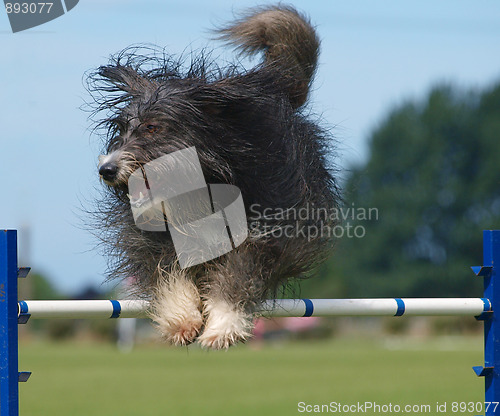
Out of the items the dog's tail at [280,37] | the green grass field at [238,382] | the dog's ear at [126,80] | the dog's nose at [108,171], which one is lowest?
the green grass field at [238,382]

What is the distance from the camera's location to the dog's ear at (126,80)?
11.5 feet

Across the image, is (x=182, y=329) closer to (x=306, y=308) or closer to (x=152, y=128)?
(x=306, y=308)

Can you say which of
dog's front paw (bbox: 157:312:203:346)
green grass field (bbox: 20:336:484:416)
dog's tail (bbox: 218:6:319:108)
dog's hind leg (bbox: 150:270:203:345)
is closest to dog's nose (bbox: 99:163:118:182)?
dog's hind leg (bbox: 150:270:203:345)

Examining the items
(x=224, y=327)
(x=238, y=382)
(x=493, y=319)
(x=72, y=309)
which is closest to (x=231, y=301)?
(x=224, y=327)

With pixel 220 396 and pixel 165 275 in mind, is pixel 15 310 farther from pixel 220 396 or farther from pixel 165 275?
pixel 220 396

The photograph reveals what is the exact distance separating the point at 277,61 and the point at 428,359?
14.3 meters

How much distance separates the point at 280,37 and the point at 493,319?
1.91m

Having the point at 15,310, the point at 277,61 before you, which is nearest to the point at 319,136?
the point at 277,61

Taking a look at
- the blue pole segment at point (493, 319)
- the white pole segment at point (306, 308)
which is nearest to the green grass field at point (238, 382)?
the blue pole segment at point (493, 319)

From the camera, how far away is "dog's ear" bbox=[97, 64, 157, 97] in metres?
3.49

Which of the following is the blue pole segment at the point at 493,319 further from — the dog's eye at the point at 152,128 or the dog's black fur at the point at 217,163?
the dog's eye at the point at 152,128

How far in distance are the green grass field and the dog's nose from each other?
643cm

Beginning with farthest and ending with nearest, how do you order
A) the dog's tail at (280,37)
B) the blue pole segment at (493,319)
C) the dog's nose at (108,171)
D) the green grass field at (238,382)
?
the green grass field at (238,382)
the dog's tail at (280,37)
the blue pole segment at (493,319)
the dog's nose at (108,171)

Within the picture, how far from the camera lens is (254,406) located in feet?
32.9
